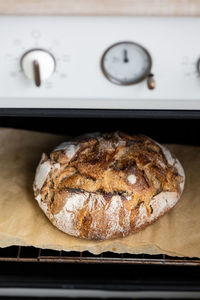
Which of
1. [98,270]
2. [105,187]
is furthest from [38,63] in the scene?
[98,270]

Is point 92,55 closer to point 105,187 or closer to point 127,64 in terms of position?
point 127,64

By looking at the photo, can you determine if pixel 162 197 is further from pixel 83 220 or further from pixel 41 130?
pixel 41 130

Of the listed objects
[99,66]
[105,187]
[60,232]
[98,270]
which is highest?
[99,66]

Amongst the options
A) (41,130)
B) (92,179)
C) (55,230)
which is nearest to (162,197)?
(92,179)

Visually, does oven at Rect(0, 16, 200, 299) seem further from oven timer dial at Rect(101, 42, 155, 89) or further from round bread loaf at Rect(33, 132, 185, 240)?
round bread loaf at Rect(33, 132, 185, 240)

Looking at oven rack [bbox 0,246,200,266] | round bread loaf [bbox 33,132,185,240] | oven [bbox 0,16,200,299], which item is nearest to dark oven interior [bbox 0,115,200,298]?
oven rack [bbox 0,246,200,266]

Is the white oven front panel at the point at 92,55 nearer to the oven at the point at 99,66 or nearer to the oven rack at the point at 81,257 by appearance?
the oven at the point at 99,66

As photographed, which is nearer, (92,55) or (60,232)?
(92,55)
